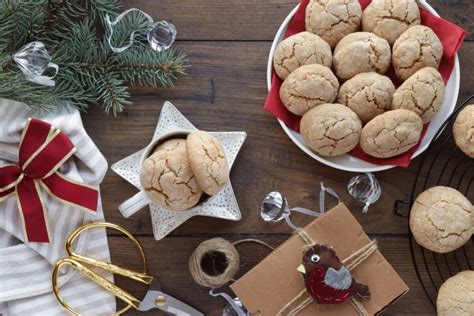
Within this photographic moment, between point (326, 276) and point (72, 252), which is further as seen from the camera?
point (72, 252)

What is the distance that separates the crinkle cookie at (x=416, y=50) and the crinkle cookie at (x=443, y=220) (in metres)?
0.25

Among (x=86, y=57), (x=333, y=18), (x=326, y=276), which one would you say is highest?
(x=333, y=18)

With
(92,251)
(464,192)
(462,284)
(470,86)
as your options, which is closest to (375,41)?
(470,86)

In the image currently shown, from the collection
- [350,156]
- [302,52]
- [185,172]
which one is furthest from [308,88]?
[185,172]

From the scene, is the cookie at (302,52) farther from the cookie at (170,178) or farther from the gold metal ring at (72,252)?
the gold metal ring at (72,252)

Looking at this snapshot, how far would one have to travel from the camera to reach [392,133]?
50.0 inches

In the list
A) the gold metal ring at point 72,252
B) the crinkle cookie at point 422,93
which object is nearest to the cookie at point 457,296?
the crinkle cookie at point 422,93

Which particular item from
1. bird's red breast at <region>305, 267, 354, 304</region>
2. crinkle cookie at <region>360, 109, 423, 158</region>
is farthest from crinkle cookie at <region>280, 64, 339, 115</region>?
bird's red breast at <region>305, 267, 354, 304</region>

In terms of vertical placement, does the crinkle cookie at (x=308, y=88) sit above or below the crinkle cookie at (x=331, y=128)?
above

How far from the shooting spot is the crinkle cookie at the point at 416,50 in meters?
1.28

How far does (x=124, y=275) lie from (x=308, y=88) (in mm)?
537

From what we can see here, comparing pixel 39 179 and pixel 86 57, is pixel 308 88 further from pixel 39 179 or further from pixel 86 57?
pixel 39 179

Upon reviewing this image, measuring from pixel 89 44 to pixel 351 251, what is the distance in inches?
26.6

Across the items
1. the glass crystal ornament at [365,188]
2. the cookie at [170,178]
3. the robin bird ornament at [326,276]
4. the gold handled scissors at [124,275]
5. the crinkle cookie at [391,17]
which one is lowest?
the gold handled scissors at [124,275]
